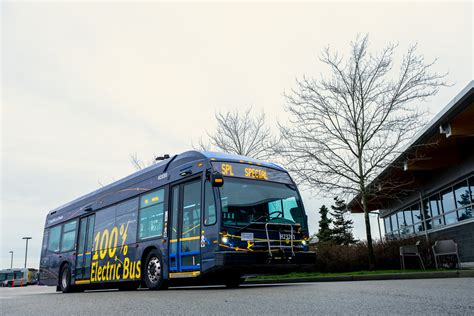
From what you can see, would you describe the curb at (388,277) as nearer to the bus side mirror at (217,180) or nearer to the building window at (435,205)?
the bus side mirror at (217,180)

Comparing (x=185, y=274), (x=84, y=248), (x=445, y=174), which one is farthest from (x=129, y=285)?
(x=445, y=174)

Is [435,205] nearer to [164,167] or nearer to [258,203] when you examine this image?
[258,203]

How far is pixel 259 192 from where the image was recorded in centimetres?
1096

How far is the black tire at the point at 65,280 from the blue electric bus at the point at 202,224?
7.37 ft

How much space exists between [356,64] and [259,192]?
9.35 meters

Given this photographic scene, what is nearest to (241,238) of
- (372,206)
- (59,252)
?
(59,252)

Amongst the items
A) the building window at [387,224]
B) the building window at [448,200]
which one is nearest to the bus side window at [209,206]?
the building window at [448,200]

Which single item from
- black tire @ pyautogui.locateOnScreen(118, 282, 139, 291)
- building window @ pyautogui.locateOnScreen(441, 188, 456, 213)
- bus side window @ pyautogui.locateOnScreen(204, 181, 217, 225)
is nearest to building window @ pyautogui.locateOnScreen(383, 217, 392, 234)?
building window @ pyautogui.locateOnScreen(441, 188, 456, 213)

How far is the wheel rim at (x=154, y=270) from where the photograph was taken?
11500 mm

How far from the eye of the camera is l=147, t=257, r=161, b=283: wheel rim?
11500mm

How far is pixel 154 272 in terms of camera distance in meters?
11.7

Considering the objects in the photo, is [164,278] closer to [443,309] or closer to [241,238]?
[241,238]

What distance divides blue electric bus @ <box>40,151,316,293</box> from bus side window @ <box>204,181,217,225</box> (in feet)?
0.07

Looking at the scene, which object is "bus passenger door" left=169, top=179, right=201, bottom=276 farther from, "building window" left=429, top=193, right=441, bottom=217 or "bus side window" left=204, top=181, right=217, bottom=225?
"building window" left=429, top=193, right=441, bottom=217
